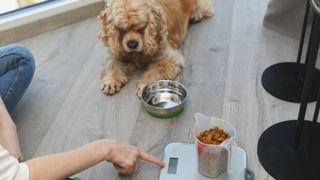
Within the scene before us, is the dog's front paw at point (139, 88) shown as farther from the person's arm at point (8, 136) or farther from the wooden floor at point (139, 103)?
the person's arm at point (8, 136)

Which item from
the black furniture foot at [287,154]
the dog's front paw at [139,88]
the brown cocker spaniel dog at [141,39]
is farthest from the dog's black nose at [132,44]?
the black furniture foot at [287,154]

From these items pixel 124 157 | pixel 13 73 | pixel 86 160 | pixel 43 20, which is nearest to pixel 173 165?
pixel 124 157

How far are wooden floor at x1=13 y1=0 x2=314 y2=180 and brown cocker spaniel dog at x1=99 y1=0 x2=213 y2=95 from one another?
2.5 inches

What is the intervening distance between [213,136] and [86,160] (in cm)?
43

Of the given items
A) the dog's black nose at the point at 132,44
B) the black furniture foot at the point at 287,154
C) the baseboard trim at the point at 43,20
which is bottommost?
the black furniture foot at the point at 287,154

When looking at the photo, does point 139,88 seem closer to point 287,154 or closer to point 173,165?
point 173,165

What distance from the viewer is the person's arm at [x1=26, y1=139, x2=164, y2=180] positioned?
3.69ft

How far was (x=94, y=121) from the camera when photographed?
5.92 ft

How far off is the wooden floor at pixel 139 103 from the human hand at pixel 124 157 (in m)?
0.08

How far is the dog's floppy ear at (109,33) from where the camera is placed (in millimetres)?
1895

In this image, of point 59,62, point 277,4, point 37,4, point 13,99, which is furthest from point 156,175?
point 37,4

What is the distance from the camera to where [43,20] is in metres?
2.45

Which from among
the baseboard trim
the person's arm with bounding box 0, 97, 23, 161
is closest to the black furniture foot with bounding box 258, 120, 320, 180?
the person's arm with bounding box 0, 97, 23, 161

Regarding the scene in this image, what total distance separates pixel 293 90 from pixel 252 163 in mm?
471
